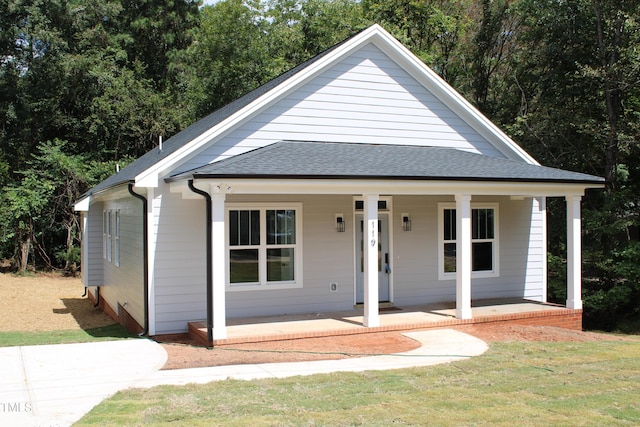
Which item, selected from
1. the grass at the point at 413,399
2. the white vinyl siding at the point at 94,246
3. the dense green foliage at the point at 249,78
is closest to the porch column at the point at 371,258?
the grass at the point at 413,399

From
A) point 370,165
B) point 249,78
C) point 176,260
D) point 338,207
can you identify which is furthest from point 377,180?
point 249,78

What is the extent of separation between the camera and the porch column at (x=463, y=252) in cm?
A: 1096

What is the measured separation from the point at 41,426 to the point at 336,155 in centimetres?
715

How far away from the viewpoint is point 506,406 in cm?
617

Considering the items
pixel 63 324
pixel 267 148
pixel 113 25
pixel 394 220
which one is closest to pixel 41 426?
pixel 267 148

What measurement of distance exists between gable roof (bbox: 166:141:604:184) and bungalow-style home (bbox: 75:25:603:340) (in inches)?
1.7

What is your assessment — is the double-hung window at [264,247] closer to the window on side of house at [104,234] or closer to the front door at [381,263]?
the front door at [381,263]

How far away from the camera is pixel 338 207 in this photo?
1207 cm

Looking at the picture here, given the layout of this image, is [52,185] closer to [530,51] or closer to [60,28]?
[60,28]

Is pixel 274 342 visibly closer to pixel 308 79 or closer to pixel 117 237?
pixel 308 79

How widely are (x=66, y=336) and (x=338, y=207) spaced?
237 inches

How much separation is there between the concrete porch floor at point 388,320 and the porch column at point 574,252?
251 millimetres

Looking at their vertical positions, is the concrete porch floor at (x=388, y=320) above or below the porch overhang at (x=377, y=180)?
below

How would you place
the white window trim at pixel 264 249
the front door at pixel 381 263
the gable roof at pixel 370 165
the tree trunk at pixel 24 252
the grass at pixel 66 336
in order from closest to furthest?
the gable roof at pixel 370 165, the grass at pixel 66 336, the white window trim at pixel 264 249, the front door at pixel 381 263, the tree trunk at pixel 24 252
